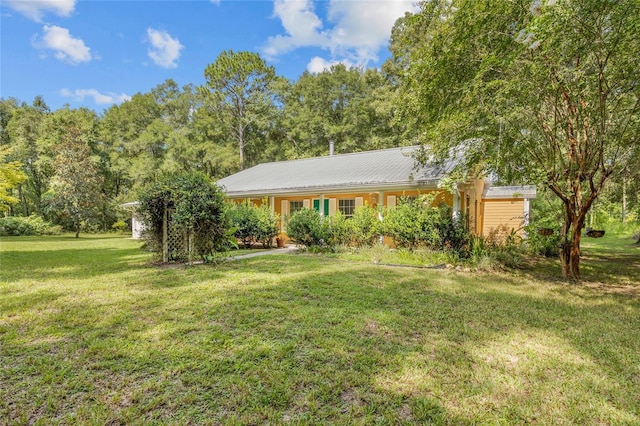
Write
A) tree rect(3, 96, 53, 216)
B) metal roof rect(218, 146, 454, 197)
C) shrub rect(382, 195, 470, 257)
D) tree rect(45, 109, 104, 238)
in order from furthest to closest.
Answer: tree rect(3, 96, 53, 216) → tree rect(45, 109, 104, 238) → metal roof rect(218, 146, 454, 197) → shrub rect(382, 195, 470, 257)

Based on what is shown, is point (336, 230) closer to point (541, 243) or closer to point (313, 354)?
point (541, 243)

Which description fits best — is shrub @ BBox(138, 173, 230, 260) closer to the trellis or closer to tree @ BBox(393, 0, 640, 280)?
the trellis

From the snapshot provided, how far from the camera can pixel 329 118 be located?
2644cm

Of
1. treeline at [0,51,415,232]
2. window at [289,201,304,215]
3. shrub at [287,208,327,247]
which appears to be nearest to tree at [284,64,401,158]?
treeline at [0,51,415,232]

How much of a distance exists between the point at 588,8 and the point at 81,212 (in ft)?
82.7

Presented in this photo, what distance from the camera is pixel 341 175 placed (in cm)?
1338

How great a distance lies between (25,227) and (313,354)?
27672 mm

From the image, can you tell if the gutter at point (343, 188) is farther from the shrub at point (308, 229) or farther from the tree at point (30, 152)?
the tree at point (30, 152)

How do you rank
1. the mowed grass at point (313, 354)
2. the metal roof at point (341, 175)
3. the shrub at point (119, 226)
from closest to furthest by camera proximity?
1. the mowed grass at point (313, 354)
2. the metal roof at point (341, 175)
3. the shrub at point (119, 226)

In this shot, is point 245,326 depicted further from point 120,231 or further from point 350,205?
point 120,231

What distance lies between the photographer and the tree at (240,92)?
25562 millimetres

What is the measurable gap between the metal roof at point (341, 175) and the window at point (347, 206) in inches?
34.7

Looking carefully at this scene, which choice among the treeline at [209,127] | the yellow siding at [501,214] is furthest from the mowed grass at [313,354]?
the treeline at [209,127]

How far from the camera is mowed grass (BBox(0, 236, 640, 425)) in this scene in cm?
224
